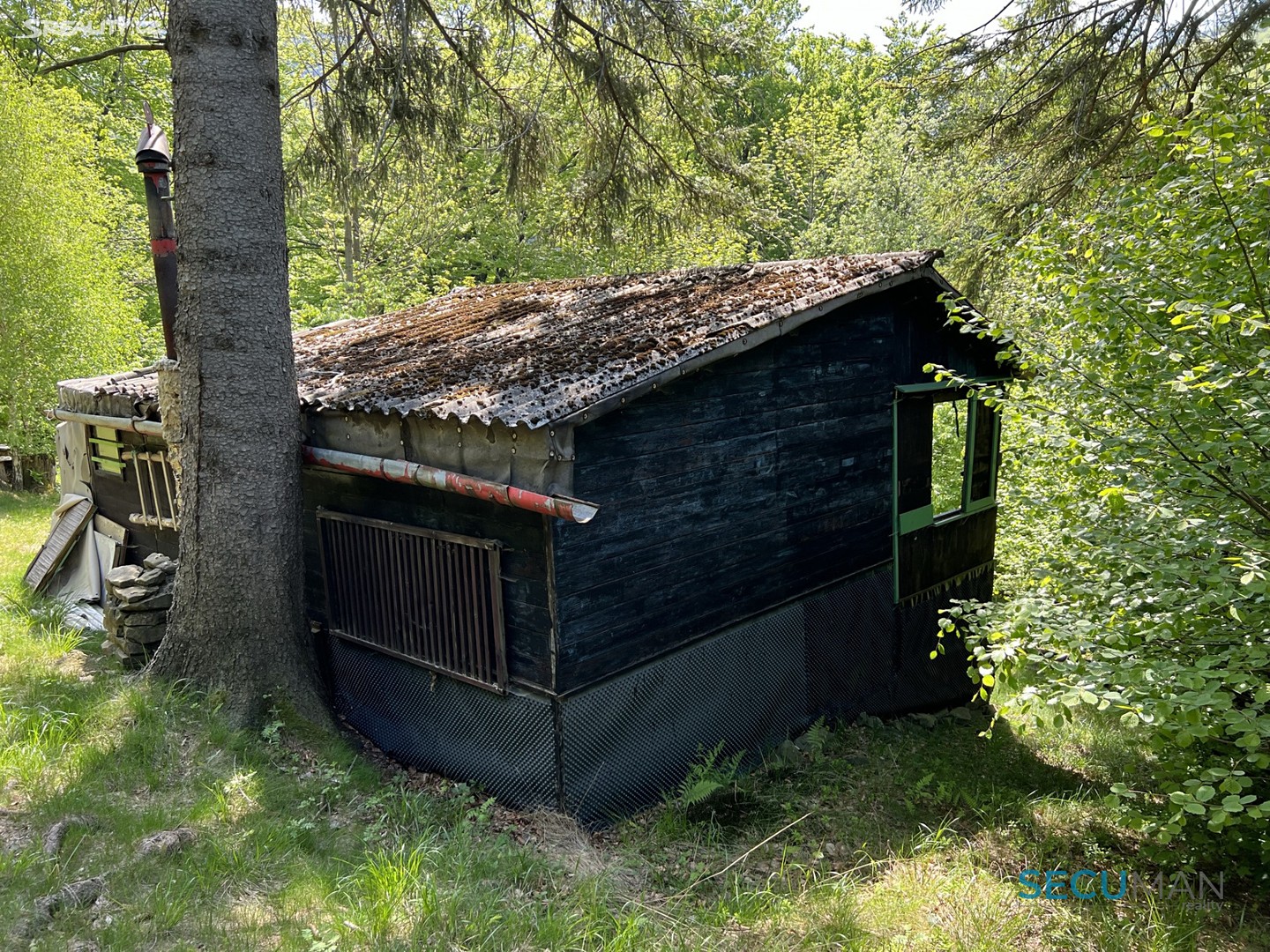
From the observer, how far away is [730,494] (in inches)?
235

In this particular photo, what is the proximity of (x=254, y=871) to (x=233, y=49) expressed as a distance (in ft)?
16.1

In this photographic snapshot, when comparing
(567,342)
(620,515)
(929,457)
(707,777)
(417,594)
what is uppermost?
(567,342)

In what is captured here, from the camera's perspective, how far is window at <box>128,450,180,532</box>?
7695mm

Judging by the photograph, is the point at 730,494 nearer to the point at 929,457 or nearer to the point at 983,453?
the point at 929,457

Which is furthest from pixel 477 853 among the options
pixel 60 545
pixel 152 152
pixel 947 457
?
pixel 947 457

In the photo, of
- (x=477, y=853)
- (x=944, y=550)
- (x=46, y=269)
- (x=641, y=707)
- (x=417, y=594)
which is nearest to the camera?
(x=477, y=853)

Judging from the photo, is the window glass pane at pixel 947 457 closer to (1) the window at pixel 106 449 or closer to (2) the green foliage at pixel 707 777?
(2) the green foliage at pixel 707 777

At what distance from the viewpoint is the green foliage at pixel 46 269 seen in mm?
15164

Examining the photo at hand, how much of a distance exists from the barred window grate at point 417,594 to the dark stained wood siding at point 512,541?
6 centimetres

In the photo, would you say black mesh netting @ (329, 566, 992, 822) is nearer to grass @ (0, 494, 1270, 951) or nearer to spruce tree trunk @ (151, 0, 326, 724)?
grass @ (0, 494, 1270, 951)

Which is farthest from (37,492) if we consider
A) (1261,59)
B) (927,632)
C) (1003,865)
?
(1261,59)

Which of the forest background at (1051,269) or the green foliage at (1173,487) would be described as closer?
the green foliage at (1173,487)

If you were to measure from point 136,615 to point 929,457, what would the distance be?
23.4ft

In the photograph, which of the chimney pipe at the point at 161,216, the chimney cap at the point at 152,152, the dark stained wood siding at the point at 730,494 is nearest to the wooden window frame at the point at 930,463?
the dark stained wood siding at the point at 730,494
